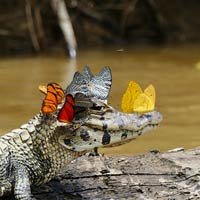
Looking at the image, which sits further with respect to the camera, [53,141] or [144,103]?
[144,103]

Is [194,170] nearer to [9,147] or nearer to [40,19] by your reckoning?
[9,147]

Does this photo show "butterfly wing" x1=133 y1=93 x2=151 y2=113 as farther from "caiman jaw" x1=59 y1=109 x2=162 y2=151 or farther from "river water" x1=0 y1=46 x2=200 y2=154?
"river water" x1=0 y1=46 x2=200 y2=154

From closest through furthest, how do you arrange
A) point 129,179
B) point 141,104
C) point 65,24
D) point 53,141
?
1. point 53,141
2. point 141,104
3. point 129,179
4. point 65,24

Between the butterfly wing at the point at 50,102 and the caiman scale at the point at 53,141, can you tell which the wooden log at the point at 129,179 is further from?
the butterfly wing at the point at 50,102

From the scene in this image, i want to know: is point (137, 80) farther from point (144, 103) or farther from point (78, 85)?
point (78, 85)

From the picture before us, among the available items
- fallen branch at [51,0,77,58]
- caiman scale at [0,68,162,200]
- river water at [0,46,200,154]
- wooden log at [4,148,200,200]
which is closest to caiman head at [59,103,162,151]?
caiman scale at [0,68,162,200]

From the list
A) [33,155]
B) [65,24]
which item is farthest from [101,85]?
[65,24]

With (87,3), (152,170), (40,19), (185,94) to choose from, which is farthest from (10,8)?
(152,170)

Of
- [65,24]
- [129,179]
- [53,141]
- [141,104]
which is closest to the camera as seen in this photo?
[53,141]
